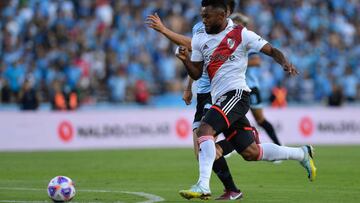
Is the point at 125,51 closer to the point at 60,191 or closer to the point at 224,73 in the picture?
the point at 224,73

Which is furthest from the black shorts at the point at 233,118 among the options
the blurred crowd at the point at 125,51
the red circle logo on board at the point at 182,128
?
the blurred crowd at the point at 125,51

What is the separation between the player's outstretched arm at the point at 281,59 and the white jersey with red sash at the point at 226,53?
0.19 metres

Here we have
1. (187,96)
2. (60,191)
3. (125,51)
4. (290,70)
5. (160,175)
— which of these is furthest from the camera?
(125,51)

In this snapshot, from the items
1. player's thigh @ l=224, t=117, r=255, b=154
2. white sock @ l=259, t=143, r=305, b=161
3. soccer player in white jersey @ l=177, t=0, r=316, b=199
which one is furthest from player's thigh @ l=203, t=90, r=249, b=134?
white sock @ l=259, t=143, r=305, b=161

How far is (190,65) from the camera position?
10.4 meters

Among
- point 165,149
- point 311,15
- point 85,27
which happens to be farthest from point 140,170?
point 311,15

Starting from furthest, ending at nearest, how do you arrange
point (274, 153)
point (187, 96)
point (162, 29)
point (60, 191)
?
point (187, 96)
point (162, 29)
point (274, 153)
point (60, 191)

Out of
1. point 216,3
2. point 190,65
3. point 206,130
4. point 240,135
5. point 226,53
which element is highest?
point 216,3

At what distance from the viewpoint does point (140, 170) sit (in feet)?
53.6

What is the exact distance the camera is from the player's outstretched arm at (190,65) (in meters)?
10.2

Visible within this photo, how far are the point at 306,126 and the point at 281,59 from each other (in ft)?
56.4

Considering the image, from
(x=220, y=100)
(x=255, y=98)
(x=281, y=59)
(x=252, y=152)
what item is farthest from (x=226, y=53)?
(x=255, y=98)

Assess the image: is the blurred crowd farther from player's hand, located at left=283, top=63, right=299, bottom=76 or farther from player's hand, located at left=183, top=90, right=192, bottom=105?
player's hand, located at left=283, top=63, right=299, bottom=76

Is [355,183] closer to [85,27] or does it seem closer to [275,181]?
[275,181]
